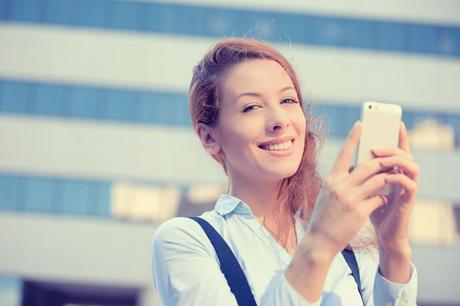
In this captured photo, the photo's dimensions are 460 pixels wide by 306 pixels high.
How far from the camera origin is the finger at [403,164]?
1.32 m

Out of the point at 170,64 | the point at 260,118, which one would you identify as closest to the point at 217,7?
the point at 170,64

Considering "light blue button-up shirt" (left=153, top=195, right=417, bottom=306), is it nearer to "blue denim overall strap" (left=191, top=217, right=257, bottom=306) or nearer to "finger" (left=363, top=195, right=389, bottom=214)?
"blue denim overall strap" (left=191, top=217, right=257, bottom=306)

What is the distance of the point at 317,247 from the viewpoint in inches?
50.5

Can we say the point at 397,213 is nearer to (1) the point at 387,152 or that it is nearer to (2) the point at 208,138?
(1) the point at 387,152

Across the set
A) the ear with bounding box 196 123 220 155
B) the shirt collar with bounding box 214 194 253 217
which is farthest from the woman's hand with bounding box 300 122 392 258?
the ear with bounding box 196 123 220 155

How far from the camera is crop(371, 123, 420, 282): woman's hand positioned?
4.39ft

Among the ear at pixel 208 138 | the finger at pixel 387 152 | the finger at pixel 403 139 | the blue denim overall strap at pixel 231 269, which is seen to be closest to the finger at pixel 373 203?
the finger at pixel 387 152

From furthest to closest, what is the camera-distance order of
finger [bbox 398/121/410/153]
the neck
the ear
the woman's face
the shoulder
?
the ear → the neck → the woman's face → the shoulder → finger [bbox 398/121/410/153]

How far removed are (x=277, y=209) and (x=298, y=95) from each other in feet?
1.23

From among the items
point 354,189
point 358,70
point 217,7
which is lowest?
point 354,189

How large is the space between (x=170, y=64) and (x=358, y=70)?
232 inches

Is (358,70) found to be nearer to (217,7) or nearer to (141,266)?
(217,7)

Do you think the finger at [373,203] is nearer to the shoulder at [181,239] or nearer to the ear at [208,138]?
the shoulder at [181,239]

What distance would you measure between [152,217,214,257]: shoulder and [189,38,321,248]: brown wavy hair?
0.83 ft
